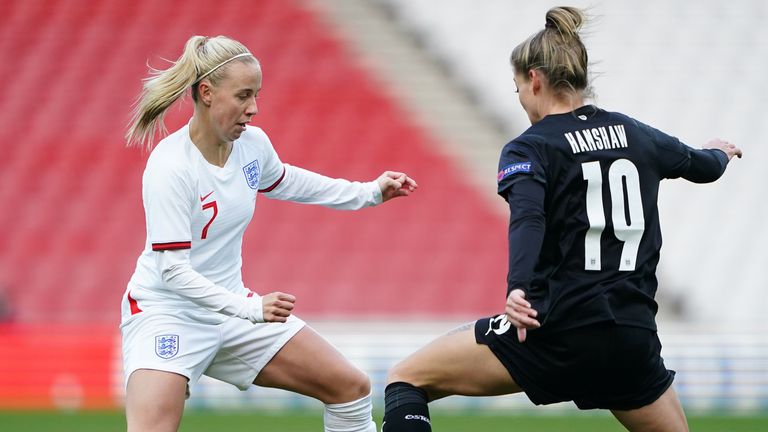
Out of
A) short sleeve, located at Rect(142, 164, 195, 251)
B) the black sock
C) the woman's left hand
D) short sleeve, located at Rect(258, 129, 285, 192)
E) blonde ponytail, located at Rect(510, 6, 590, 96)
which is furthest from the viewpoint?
the woman's left hand

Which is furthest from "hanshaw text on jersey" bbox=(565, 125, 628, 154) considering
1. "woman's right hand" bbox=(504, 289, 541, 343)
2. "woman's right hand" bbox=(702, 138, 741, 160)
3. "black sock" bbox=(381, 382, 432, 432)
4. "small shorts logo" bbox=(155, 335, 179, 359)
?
"small shorts logo" bbox=(155, 335, 179, 359)

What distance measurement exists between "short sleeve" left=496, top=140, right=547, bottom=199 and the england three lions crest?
121 centimetres

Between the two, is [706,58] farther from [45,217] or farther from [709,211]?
[45,217]

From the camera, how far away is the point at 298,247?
41.7ft

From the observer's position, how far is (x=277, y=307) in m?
4.25

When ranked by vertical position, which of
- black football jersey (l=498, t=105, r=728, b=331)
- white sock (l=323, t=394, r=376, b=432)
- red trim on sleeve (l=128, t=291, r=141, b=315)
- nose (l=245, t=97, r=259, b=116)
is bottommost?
white sock (l=323, t=394, r=376, b=432)

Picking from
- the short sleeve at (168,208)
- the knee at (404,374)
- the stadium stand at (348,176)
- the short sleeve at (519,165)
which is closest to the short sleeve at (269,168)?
the short sleeve at (168,208)

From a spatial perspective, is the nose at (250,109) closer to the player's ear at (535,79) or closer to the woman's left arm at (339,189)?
the woman's left arm at (339,189)

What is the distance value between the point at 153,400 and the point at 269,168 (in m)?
1.20

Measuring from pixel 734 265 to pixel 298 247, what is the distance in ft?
16.2

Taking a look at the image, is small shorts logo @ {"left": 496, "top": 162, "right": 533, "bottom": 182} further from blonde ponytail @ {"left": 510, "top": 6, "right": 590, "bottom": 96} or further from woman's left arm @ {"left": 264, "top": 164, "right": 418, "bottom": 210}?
woman's left arm @ {"left": 264, "top": 164, "right": 418, "bottom": 210}

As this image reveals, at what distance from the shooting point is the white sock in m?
4.90

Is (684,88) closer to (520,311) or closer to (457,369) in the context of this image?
(457,369)

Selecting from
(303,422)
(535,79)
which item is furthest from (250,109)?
(303,422)
